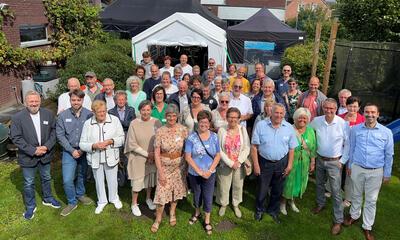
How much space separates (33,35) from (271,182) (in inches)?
433

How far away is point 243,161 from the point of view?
4.46 meters

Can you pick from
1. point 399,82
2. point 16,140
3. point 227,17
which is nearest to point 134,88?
point 16,140

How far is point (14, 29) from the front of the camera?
10.8 m

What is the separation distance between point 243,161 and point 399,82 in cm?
624

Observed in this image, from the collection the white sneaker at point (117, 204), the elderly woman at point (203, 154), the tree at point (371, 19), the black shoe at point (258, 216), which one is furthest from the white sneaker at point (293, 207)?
the tree at point (371, 19)

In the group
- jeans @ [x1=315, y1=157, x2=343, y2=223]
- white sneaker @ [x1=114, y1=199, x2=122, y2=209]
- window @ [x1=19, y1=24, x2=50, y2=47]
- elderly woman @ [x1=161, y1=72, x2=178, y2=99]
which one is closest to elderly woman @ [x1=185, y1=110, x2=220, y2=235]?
white sneaker @ [x1=114, y1=199, x2=122, y2=209]

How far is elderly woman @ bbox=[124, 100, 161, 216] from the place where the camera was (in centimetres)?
445

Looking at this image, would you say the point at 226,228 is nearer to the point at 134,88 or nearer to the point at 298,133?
the point at 298,133

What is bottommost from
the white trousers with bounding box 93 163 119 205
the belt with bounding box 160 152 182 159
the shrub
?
the white trousers with bounding box 93 163 119 205

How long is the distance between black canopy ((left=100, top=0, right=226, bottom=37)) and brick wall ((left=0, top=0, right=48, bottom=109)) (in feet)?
10.3

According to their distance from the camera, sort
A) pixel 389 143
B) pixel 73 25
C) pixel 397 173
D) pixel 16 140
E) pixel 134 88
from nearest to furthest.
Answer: pixel 389 143 < pixel 16 140 < pixel 134 88 < pixel 397 173 < pixel 73 25

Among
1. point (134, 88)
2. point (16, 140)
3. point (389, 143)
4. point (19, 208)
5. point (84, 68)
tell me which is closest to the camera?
point (389, 143)

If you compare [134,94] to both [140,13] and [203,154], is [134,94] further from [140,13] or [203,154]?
[140,13]

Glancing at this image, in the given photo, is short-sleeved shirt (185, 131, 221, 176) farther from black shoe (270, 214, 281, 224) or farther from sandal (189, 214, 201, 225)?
black shoe (270, 214, 281, 224)
